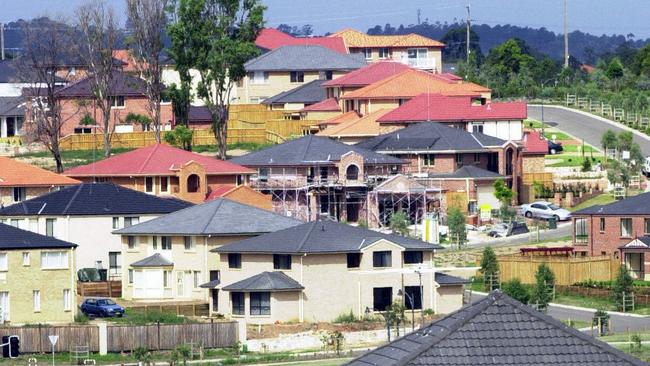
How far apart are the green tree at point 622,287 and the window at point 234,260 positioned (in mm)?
14179

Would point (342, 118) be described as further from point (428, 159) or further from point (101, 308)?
point (101, 308)

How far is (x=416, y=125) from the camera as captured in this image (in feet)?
362

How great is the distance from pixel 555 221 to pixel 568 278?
18.0 meters

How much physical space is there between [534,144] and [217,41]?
1880cm

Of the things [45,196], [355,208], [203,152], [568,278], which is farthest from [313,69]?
[568,278]

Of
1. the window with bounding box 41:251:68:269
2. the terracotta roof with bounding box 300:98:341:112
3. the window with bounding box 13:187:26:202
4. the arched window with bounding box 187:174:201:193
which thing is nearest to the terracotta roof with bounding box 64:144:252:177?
the arched window with bounding box 187:174:201:193

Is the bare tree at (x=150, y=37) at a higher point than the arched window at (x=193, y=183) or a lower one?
higher

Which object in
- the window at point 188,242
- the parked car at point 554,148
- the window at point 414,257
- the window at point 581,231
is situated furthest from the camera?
the parked car at point 554,148

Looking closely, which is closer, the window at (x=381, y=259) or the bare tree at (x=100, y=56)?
the window at (x=381, y=259)

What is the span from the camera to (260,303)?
71.2 meters

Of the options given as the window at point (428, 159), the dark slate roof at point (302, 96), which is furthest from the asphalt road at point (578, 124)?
the window at point (428, 159)

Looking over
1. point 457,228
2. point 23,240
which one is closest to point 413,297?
point 23,240

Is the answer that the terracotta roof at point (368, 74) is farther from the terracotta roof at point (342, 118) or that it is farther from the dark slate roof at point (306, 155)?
the dark slate roof at point (306, 155)

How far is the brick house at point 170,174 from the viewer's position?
96188 mm
